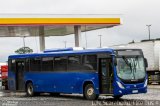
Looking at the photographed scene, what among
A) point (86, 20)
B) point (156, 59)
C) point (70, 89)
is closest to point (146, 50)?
point (156, 59)

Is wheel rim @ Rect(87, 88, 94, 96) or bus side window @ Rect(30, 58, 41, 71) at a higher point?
bus side window @ Rect(30, 58, 41, 71)

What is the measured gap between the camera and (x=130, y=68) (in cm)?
2197

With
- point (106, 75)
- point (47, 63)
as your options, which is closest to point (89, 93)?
point (106, 75)

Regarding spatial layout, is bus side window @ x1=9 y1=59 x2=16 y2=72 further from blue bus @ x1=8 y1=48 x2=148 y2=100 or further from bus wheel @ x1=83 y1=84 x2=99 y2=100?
bus wheel @ x1=83 y1=84 x2=99 y2=100

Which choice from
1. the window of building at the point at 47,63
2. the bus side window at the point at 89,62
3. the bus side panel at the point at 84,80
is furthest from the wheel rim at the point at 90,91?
the window of building at the point at 47,63

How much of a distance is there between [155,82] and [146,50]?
2710 mm

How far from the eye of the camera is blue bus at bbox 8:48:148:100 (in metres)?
21.7

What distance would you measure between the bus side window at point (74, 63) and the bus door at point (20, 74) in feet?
17.3

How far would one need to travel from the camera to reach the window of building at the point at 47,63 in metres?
26.3

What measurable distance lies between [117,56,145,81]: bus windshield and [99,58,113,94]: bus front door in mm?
424

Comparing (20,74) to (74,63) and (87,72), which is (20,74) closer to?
(74,63)

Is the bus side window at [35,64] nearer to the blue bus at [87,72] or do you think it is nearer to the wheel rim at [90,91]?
the blue bus at [87,72]

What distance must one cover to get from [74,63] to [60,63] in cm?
136

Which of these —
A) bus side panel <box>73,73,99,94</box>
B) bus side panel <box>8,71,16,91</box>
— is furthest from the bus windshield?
bus side panel <box>8,71,16,91</box>
